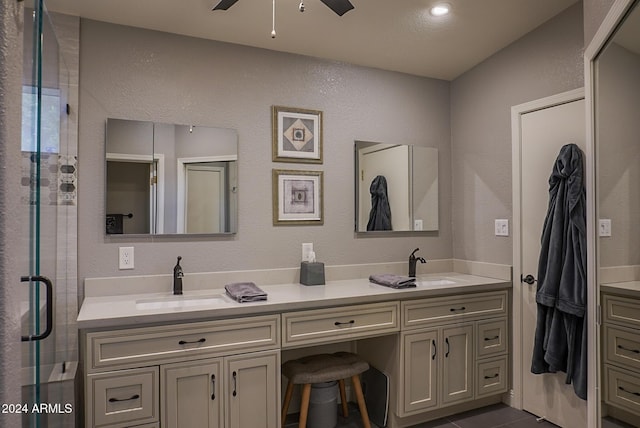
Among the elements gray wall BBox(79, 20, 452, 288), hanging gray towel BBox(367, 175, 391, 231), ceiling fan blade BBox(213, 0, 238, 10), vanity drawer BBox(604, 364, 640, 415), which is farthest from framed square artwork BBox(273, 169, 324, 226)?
vanity drawer BBox(604, 364, 640, 415)

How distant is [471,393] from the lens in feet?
9.38

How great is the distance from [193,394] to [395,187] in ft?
6.61

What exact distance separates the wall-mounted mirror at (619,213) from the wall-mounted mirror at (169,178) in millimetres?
1993

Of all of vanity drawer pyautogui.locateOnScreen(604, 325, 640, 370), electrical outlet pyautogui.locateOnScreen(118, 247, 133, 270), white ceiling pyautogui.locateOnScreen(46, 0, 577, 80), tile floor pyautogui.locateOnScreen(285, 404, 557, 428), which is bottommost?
Answer: tile floor pyautogui.locateOnScreen(285, 404, 557, 428)

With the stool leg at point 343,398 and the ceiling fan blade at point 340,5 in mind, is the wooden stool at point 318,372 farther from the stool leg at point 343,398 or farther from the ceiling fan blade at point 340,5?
the ceiling fan blade at point 340,5

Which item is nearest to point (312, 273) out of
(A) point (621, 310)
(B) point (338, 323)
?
(B) point (338, 323)

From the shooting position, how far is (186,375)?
6.81 feet

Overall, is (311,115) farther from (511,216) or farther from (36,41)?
(36,41)

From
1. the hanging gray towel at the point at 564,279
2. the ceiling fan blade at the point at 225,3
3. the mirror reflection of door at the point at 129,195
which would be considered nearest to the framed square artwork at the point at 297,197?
the mirror reflection of door at the point at 129,195

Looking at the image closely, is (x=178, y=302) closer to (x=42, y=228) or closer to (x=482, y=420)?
(x=42, y=228)

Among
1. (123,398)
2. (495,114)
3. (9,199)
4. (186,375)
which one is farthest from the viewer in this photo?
(495,114)

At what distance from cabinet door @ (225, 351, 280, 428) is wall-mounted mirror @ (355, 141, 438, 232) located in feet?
4.17

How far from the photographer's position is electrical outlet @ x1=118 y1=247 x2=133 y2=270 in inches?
97.0

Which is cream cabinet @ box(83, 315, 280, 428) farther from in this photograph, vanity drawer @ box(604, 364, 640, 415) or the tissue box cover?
vanity drawer @ box(604, 364, 640, 415)
